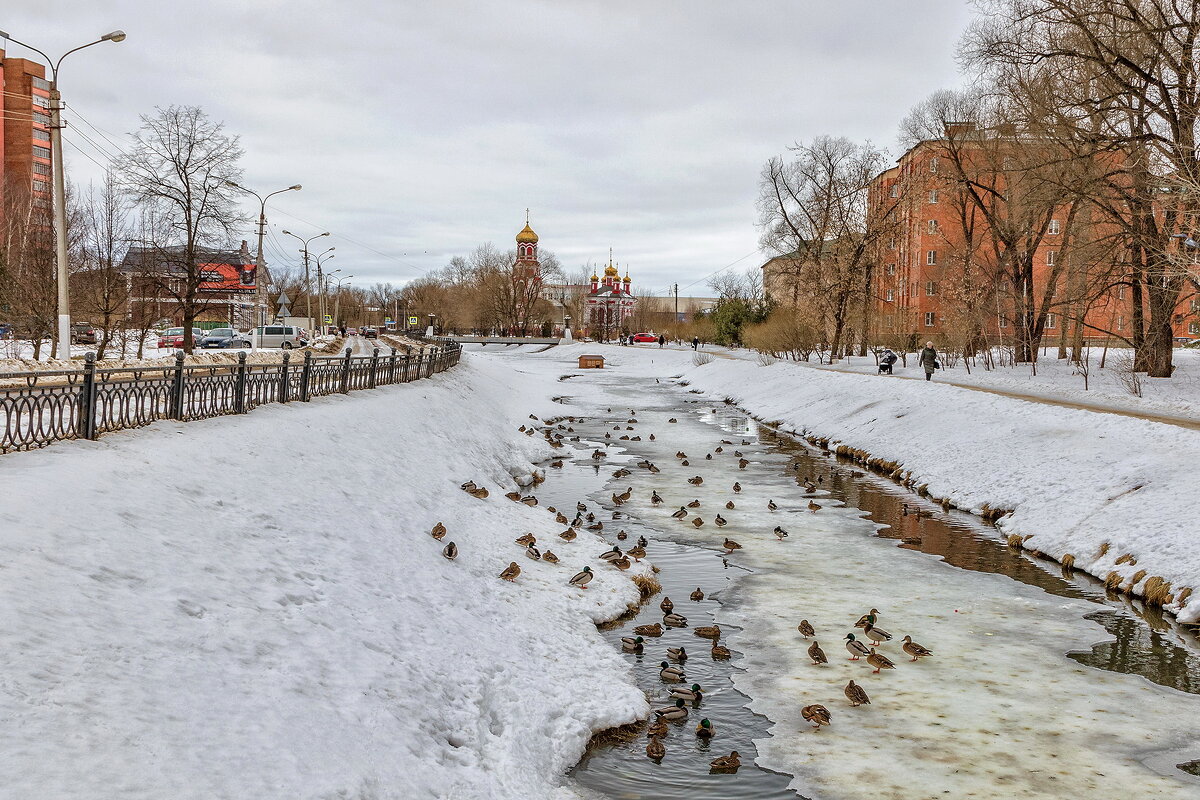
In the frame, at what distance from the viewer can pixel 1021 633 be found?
10633 mm

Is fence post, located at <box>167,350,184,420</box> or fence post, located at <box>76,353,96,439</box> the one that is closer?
fence post, located at <box>76,353,96,439</box>

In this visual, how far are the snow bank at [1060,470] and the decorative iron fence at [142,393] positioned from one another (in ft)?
47.0

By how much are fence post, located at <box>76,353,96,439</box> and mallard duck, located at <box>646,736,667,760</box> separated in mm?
8095

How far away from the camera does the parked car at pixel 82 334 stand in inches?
1658

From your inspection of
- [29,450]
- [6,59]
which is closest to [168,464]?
[29,450]

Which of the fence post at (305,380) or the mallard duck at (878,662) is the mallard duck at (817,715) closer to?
the mallard duck at (878,662)

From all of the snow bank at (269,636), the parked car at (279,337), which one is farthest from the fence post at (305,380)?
the parked car at (279,337)

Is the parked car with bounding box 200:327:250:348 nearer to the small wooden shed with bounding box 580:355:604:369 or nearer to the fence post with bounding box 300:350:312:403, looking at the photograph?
the small wooden shed with bounding box 580:355:604:369

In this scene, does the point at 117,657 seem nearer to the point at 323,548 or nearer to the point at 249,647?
the point at 249,647

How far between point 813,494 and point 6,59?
102214 mm

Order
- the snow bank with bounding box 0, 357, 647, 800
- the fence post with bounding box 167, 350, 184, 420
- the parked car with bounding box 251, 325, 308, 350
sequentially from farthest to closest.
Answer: the parked car with bounding box 251, 325, 308, 350 → the fence post with bounding box 167, 350, 184, 420 → the snow bank with bounding box 0, 357, 647, 800

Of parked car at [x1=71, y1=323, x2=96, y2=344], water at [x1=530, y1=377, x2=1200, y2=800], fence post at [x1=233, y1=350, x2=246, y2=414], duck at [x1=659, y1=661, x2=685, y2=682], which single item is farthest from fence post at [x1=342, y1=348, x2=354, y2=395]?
parked car at [x1=71, y1=323, x2=96, y2=344]

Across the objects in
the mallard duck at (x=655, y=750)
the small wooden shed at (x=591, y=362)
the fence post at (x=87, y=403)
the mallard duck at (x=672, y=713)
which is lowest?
the mallard duck at (x=655, y=750)

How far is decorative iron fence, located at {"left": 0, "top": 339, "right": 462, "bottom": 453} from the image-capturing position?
1031 cm
